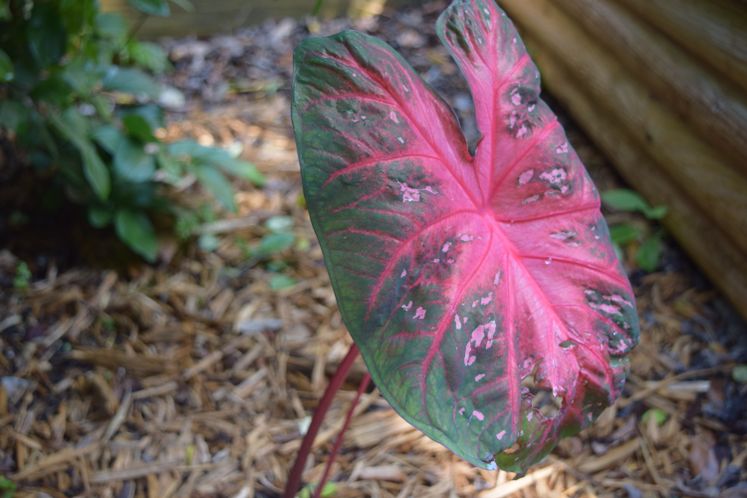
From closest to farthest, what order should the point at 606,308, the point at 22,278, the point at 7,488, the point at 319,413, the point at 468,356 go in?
the point at 468,356
the point at 606,308
the point at 319,413
the point at 7,488
the point at 22,278

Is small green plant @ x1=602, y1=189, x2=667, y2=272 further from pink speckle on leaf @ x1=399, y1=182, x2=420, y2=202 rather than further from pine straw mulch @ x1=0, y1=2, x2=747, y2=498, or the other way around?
pink speckle on leaf @ x1=399, y1=182, x2=420, y2=202

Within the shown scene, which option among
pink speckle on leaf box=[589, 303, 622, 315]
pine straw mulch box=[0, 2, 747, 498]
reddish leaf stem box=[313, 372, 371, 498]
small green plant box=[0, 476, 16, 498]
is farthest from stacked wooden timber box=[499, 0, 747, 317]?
small green plant box=[0, 476, 16, 498]

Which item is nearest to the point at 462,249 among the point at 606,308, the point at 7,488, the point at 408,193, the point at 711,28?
the point at 408,193

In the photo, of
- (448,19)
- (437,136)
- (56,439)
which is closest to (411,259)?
(437,136)

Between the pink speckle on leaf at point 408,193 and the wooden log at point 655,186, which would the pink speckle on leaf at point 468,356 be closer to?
the pink speckle on leaf at point 408,193

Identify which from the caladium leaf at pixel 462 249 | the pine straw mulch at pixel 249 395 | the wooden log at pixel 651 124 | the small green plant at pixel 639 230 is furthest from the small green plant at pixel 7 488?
the wooden log at pixel 651 124

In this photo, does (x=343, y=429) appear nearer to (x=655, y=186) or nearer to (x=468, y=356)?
(x=468, y=356)
